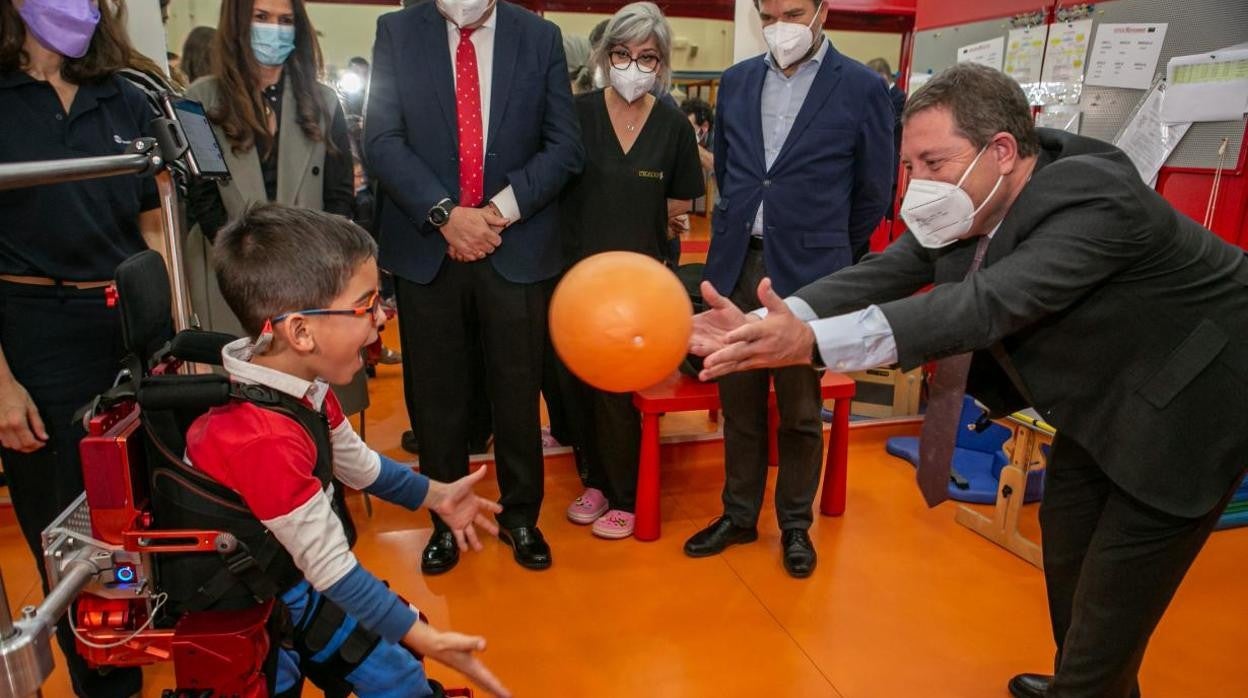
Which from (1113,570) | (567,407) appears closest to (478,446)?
(567,407)

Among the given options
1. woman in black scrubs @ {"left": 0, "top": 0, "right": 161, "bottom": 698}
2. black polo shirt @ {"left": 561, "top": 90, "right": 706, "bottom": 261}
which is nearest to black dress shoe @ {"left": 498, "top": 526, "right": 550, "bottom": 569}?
black polo shirt @ {"left": 561, "top": 90, "right": 706, "bottom": 261}

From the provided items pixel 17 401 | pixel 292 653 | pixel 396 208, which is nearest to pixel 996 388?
pixel 292 653

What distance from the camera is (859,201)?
112 inches

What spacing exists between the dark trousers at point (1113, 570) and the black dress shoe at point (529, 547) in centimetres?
164

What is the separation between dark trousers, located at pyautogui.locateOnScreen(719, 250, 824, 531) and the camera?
2859mm

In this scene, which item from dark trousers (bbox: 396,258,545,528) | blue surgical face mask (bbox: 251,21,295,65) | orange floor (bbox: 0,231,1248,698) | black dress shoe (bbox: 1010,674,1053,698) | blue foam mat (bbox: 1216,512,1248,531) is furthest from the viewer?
blue foam mat (bbox: 1216,512,1248,531)

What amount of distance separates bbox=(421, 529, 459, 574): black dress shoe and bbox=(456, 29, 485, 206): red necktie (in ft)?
3.97

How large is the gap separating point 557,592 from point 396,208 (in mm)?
1419

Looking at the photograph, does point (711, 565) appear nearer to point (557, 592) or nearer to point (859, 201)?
point (557, 592)

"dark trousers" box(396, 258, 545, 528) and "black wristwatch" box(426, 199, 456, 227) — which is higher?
"black wristwatch" box(426, 199, 456, 227)

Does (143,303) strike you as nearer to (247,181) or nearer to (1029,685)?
(247,181)

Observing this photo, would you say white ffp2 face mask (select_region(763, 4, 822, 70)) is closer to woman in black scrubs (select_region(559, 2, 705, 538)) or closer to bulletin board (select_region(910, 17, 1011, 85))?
woman in black scrubs (select_region(559, 2, 705, 538))

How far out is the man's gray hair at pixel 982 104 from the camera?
1.61 metres

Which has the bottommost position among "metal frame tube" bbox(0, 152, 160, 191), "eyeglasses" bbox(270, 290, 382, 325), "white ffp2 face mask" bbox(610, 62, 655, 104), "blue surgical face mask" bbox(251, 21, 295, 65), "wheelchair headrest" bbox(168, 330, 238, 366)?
"wheelchair headrest" bbox(168, 330, 238, 366)
